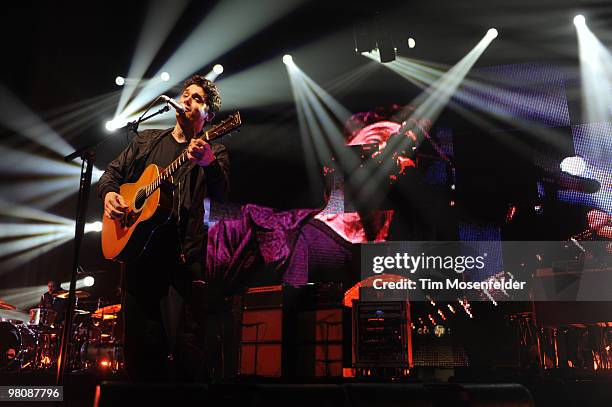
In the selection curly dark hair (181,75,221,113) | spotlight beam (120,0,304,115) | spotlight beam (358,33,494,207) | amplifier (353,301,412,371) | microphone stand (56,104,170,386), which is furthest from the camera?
spotlight beam (358,33,494,207)

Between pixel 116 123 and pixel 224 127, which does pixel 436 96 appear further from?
pixel 224 127

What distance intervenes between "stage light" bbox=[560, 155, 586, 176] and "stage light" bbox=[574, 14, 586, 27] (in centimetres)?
229

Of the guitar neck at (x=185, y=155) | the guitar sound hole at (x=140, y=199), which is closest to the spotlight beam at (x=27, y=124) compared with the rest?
the guitar sound hole at (x=140, y=199)

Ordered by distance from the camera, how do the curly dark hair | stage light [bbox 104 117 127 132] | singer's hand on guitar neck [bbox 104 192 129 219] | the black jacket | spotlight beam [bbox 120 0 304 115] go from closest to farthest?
the black jacket < singer's hand on guitar neck [bbox 104 192 129 219] < the curly dark hair < spotlight beam [bbox 120 0 304 115] < stage light [bbox 104 117 127 132]

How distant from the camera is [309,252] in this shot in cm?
904

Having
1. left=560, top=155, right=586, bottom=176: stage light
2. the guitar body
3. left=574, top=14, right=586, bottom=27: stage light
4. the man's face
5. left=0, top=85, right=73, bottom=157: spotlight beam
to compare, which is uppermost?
Answer: left=574, top=14, right=586, bottom=27: stage light

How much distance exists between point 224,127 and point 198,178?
0.90 feet

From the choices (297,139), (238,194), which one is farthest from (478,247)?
(238,194)

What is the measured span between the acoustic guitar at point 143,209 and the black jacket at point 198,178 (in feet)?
0.25

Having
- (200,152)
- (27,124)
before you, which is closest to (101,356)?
(27,124)

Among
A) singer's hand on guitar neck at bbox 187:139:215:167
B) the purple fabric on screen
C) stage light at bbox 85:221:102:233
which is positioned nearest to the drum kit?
stage light at bbox 85:221:102:233

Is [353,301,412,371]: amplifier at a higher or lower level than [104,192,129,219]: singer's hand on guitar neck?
lower

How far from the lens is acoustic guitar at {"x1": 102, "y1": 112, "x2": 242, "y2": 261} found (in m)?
2.11

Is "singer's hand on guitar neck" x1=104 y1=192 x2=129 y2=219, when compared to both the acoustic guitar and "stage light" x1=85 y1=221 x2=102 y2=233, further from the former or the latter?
"stage light" x1=85 y1=221 x2=102 y2=233
